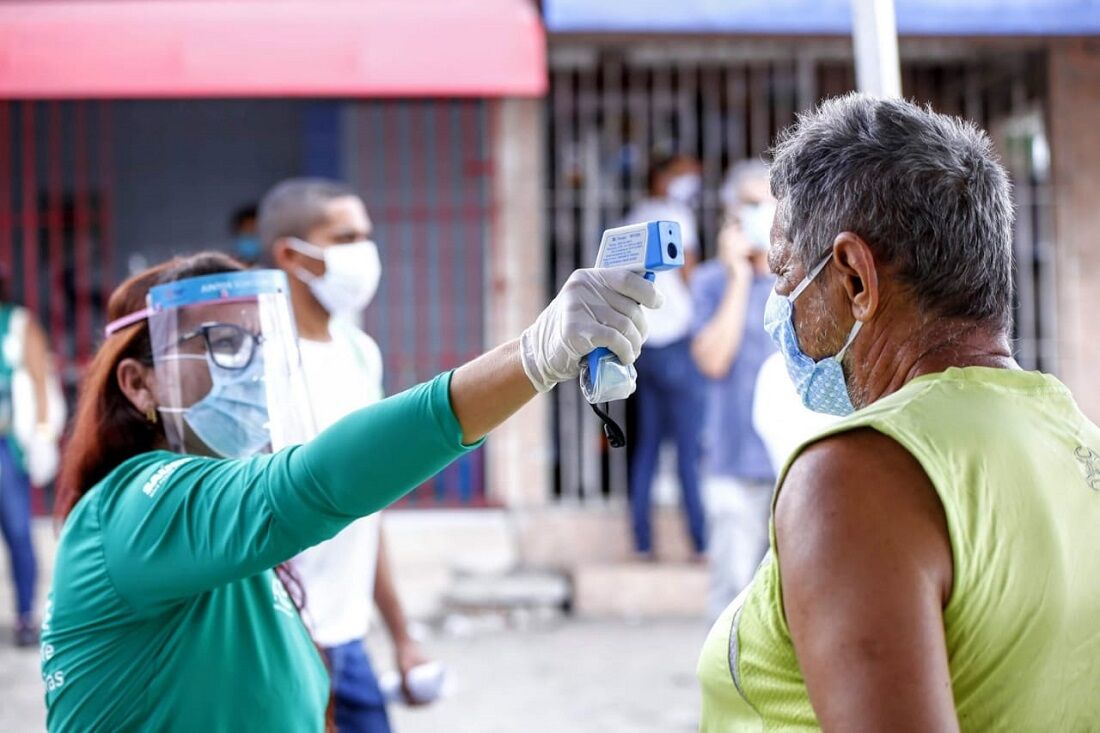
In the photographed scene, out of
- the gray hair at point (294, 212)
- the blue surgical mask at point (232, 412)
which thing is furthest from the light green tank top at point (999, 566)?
the gray hair at point (294, 212)

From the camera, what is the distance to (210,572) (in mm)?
1916

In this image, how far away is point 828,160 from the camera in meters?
1.64

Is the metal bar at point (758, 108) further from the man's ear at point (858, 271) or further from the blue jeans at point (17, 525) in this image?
the man's ear at point (858, 271)

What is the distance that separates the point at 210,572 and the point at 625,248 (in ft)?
2.49

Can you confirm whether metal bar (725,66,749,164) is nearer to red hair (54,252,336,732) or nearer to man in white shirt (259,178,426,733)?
man in white shirt (259,178,426,733)

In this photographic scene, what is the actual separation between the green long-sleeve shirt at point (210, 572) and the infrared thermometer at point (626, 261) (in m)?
0.20

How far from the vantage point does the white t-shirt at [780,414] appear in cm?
368

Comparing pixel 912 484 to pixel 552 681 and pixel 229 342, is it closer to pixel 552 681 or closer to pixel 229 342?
pixel 229 342

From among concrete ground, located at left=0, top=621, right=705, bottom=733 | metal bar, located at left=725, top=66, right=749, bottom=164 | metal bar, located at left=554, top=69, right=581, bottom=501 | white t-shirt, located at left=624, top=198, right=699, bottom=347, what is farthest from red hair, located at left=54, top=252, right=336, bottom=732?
metal bar, located at left=725, top=66, right=749, bottom=164

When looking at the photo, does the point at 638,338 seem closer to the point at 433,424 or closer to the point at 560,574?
the point at 433,424

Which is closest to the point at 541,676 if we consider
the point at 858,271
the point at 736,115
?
the point at 736,115

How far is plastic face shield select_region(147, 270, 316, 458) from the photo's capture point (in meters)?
2.34

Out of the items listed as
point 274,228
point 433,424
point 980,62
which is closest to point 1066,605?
point 433,424

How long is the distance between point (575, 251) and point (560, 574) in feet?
6.12
